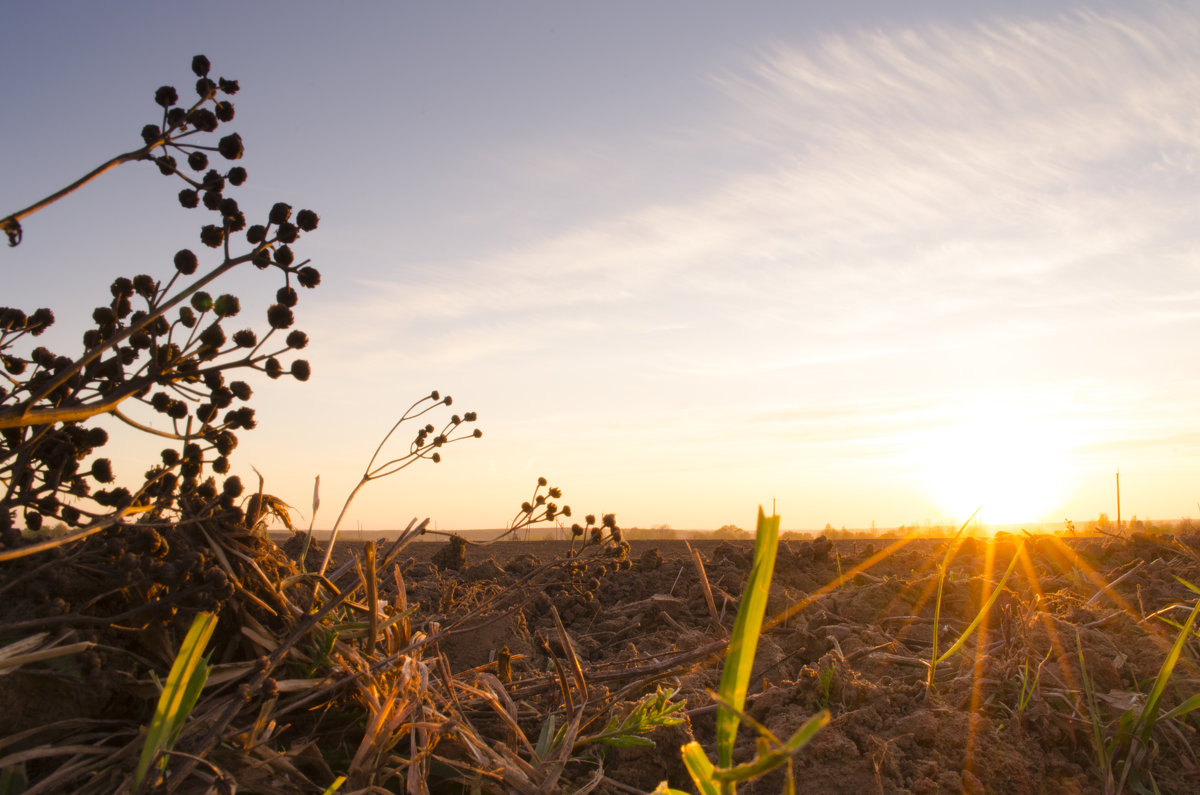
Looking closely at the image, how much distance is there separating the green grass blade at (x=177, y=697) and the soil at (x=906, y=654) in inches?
46.4

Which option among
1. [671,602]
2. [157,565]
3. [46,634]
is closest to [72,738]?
[46,634]

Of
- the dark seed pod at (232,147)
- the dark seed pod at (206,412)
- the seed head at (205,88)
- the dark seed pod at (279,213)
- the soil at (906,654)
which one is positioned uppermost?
the seed head at (205,88)

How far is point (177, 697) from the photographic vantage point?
1.64 metres

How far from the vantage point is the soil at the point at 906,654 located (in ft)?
7.97

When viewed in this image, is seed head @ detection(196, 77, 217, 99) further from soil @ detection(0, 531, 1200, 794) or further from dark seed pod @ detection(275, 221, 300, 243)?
soil @ detection(0, 531, 1200, 794)

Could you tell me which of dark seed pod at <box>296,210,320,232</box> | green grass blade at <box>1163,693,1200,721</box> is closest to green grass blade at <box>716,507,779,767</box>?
dark seed pod at <box>296,210,320,232</box>

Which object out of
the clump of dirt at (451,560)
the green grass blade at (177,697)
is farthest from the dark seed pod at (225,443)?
the clump of dirt at (451,560)

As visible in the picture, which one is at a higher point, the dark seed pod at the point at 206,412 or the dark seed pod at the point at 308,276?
the dark seed pod at the point at 308,276

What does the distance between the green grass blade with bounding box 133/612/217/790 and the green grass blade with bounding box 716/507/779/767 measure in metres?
1.12

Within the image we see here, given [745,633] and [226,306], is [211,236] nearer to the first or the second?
[226,306]

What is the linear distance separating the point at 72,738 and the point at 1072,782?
278cm

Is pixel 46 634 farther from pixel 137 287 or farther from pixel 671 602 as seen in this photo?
pixel 671 602

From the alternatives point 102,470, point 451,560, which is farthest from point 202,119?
point 451,560

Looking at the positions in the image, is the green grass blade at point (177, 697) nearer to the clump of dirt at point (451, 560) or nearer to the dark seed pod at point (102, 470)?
the dark seed pod at point (102, 470)
